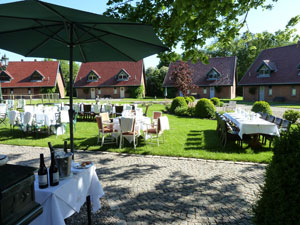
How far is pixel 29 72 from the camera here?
4475 centimetres

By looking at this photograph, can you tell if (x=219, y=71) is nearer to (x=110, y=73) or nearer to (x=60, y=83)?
(x=110, y=73)

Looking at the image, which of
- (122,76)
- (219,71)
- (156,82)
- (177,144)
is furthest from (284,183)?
(156,82)

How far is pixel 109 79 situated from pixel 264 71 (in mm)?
28427

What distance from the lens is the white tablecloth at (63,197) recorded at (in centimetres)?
239

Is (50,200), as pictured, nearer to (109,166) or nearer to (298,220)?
(298,220)

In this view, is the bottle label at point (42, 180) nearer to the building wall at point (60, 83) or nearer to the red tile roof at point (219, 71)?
the red tile roof at point (219, 71)

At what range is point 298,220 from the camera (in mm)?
2230

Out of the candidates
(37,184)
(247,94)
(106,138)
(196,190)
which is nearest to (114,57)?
(37,184)

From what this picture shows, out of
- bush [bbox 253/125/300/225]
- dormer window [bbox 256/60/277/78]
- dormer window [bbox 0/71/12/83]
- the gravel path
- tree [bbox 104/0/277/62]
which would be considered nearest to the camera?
bush [bbox 253/125/300/225]

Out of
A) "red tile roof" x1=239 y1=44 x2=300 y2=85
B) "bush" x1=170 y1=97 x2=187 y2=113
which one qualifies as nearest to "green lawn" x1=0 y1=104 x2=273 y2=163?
"bush" x1=170 y1=97 x2=187 y2=113

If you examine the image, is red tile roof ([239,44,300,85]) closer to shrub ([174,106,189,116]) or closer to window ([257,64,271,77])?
window ([257,64,271,77])

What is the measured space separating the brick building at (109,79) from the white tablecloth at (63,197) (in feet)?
132

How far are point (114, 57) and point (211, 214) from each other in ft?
11.7

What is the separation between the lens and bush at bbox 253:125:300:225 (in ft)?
7.34
